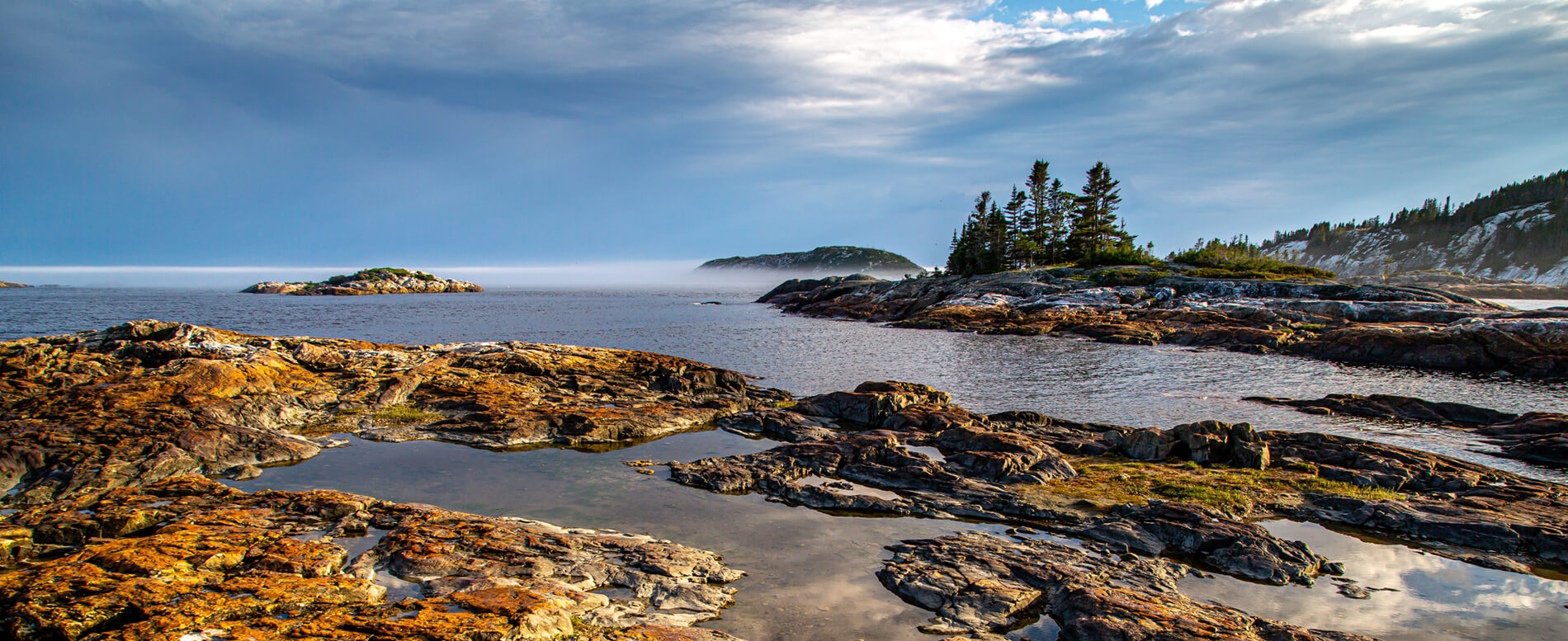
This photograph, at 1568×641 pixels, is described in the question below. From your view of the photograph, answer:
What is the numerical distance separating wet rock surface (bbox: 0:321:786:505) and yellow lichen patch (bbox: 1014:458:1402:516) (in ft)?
38.6

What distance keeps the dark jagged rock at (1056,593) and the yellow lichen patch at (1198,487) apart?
10.2ft

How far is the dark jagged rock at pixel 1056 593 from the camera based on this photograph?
789 centimetres

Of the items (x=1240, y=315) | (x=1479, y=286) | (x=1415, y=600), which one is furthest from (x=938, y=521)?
(x=1479, y=286)

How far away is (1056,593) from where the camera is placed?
9.12m

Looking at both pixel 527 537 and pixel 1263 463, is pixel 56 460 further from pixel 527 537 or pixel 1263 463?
pixel 1263 463

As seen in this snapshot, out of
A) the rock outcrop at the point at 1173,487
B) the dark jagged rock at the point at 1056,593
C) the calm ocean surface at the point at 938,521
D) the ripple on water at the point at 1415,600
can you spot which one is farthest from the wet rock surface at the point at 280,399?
the ripple on water at the point at 1415,600

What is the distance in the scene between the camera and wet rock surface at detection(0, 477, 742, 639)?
688cm

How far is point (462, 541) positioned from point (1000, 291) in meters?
70.7

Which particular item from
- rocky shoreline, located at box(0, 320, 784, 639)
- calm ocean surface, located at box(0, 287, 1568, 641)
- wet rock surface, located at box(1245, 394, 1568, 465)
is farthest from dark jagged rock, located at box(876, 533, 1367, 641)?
wet rock surface, located at box(1245, 394, 1568, 465)

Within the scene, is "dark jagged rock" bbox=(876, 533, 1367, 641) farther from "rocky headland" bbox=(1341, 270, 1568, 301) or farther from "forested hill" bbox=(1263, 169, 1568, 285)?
"forested hill" bbox=(1263, 169, 1568, 285)

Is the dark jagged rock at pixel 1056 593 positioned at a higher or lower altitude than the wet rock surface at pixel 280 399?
lower

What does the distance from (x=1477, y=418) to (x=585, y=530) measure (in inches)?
1099

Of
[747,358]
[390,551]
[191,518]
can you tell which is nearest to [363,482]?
[191,518]

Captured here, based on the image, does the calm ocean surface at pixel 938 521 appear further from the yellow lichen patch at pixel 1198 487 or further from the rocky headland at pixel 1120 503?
the yellow lichen patch at pixel 1198 487
